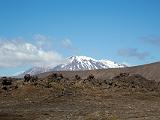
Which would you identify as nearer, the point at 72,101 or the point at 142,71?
the point at 72,101

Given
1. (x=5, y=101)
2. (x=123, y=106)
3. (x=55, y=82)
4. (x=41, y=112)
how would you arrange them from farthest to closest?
(x=55, y=82) < (x=5, y=101) < (x=123, y=106) < (x=41, y=112)

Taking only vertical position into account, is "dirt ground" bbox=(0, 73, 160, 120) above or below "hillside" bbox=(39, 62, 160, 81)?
below

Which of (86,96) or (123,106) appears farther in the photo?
(86,96)

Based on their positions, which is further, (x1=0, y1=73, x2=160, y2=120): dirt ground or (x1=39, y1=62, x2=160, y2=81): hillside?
(x1=39, y1=62, x2=160, y2=81): hillside

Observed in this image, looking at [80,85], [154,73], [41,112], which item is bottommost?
[41,112]

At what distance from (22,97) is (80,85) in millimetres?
12342

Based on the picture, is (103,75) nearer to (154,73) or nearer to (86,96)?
(154,73)

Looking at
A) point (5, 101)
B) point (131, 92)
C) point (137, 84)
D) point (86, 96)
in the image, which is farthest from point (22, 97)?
point (137, 84)

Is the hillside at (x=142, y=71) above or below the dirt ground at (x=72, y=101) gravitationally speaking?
above

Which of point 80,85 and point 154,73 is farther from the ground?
point 154,73

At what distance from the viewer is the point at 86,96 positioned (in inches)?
2354

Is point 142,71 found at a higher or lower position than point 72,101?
higher

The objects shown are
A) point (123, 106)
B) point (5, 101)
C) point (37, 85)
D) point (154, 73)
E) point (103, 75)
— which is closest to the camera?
point (123, 106)

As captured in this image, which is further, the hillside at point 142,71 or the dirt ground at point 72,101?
the hillside at point 142,71
